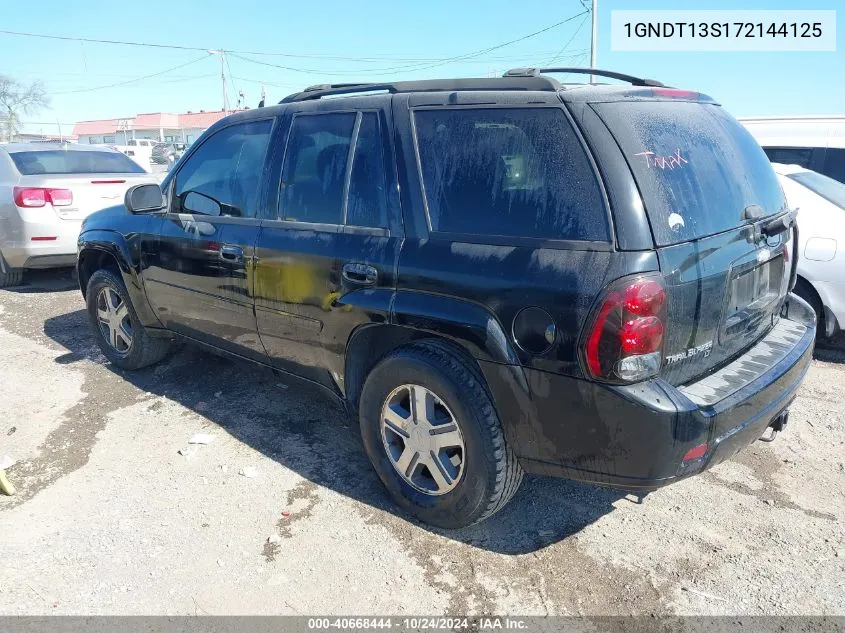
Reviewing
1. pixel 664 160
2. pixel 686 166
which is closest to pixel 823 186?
pixel 686 166

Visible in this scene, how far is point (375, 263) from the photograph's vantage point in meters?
2.83

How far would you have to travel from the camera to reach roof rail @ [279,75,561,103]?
8.38 feet

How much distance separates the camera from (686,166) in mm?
2461

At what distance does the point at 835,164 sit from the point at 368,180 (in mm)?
5843

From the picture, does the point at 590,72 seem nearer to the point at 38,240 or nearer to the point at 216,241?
the point at 216,241

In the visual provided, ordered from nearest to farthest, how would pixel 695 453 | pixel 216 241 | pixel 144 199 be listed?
pixel 695 453
pixel 216 241
pixel 144 199

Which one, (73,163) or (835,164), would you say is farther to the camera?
(73,163)

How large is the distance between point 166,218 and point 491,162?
7.93ft

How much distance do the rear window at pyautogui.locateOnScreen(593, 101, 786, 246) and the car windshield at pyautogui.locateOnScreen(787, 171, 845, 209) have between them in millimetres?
2565

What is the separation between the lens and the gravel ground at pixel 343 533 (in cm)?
249

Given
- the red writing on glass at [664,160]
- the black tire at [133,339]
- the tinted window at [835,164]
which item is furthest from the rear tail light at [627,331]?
the tinted window at [835,164]

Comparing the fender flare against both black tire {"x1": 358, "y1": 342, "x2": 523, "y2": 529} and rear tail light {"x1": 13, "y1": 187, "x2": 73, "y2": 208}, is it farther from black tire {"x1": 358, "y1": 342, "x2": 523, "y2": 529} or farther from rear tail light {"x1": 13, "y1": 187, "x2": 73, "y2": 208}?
rear tail light {"x1": 13, "y1": 187, "x2": 73, "y2": 208}

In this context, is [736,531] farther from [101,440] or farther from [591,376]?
[101,440]

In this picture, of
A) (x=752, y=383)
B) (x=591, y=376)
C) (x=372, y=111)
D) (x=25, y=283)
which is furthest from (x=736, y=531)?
(x=25, y=283)
